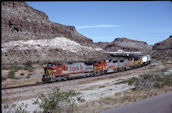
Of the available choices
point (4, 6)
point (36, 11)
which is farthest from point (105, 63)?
point (36, 11)

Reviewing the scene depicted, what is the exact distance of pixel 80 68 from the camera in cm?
2998

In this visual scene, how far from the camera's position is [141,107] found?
11.4 m

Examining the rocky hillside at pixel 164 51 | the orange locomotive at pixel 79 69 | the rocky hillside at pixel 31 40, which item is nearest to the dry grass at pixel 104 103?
the orange locomotive at pixel 79 69

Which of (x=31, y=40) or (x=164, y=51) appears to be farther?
(x=164, y=51)

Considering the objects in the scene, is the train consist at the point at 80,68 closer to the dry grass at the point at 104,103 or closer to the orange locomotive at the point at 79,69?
the orange locomotive at the point at 79,69

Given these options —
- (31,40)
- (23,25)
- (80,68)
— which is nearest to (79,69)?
(80,68)

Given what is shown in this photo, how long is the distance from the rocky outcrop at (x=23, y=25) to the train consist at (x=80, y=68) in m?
38.9

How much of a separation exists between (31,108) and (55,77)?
12.4 m

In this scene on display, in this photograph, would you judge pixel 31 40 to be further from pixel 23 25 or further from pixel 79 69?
pixel 79 69

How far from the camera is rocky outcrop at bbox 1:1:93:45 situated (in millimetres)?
63612

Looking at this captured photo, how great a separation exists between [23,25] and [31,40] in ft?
25.7

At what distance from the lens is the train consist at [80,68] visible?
25344mm

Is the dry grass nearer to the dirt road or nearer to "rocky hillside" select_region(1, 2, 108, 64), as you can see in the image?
the dirt road

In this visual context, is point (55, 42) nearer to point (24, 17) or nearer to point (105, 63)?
point (24, 17)
